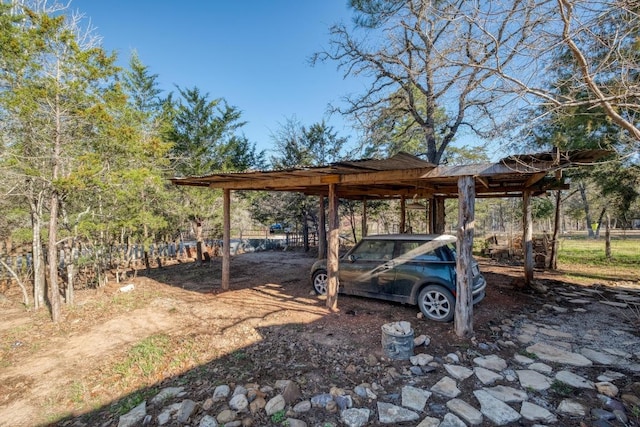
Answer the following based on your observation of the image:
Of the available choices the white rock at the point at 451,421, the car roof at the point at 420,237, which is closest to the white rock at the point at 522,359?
the white rock at the point at 451,421

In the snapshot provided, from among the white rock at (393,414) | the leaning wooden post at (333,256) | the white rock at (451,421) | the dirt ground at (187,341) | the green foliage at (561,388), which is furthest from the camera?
the leaning wooden post at (333,256)

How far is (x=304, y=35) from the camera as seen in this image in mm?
10070

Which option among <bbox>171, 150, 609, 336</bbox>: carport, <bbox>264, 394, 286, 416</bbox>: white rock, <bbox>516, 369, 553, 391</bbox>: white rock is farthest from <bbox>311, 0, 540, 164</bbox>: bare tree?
<bbox>264, 394, 286, 416</bbox>: white rock

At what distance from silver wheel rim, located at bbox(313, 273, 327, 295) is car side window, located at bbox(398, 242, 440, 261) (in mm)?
1987

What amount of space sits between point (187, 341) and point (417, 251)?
162 inches

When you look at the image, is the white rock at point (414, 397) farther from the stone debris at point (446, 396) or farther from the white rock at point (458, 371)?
the white rock at point (458, 371)

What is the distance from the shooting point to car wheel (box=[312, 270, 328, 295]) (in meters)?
6.56

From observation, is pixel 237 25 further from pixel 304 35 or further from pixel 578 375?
pixel 578 375

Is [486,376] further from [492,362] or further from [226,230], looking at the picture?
[226,230]

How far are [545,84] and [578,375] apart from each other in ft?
14.1

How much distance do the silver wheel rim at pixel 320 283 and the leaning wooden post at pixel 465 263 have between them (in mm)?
2924

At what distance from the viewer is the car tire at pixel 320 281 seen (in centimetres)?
656

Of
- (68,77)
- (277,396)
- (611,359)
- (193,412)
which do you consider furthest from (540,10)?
(68,77)

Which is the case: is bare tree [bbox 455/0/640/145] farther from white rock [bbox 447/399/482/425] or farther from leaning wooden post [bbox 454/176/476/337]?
white rock [bbox 447/399/482/425]
